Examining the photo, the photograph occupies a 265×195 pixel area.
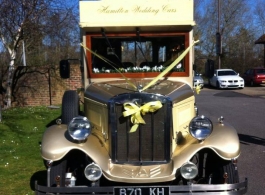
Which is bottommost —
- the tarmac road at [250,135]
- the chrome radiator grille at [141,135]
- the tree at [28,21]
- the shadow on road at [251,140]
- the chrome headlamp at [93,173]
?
the tarmac road at [250,135]

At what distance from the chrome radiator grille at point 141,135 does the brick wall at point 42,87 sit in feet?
41.6

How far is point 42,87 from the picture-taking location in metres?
17.4

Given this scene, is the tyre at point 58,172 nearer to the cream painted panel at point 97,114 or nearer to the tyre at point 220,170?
the cream painted panel at point 97,114

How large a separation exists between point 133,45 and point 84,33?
73 centimetres

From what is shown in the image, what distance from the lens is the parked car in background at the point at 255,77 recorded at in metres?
28.2

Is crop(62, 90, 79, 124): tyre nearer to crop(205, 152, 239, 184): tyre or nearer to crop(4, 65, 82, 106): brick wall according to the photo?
crop(205, 152, 239, 184): tyre

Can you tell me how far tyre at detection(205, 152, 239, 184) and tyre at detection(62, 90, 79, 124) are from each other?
7.08 ft

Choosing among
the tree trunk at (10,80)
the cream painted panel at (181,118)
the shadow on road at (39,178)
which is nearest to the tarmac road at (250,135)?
the cream painted panel at (181,118)

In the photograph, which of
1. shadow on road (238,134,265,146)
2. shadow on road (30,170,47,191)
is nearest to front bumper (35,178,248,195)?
shadow on road (30,170,47,191)

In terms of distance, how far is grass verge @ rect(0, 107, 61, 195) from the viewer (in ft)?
19.6

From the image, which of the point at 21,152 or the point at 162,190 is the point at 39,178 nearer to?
the point at 21,152

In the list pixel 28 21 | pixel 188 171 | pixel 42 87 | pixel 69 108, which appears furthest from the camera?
pixel 42 87

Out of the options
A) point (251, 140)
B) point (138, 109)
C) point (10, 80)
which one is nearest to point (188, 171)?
point (138, 109)

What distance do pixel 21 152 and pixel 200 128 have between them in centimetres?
461
